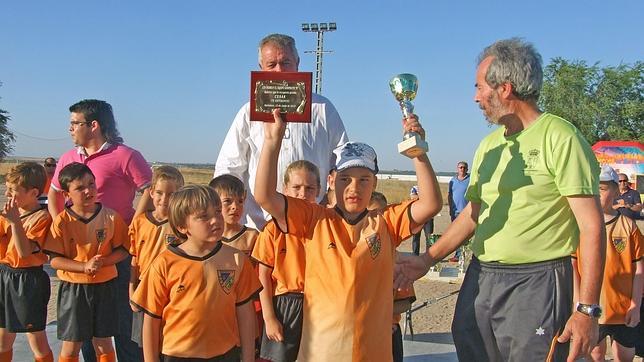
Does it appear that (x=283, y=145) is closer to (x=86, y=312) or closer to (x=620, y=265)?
(x=86, y=312)

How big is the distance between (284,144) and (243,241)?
69 cm

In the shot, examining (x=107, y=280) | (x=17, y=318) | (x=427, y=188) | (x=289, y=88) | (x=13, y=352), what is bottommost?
(x=13, y=352)

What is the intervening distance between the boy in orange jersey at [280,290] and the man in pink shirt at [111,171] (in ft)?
4.49

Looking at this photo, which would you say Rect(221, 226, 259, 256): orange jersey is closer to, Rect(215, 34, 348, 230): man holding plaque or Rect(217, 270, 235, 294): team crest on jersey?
Rect(215, 34, 348, 230): man holding plaque

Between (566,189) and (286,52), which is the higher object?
(286,52)

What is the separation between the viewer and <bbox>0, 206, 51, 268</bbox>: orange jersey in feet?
14.8

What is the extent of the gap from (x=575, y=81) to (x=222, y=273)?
34.7 metres

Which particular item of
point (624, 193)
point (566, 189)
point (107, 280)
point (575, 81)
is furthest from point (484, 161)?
point (575, 81)

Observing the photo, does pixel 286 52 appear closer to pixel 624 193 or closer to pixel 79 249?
pixel 79 249

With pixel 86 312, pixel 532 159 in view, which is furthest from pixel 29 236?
pixel 532 159

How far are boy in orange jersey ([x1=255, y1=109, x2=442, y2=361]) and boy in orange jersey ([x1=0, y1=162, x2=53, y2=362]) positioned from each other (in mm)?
2389

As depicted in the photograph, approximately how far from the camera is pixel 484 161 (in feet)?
10.1

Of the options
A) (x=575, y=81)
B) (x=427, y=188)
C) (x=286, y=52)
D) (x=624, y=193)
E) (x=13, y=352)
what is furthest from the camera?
(x=575, y=81)

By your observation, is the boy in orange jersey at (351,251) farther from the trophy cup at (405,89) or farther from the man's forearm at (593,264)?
the man's forearm at (593,264)
